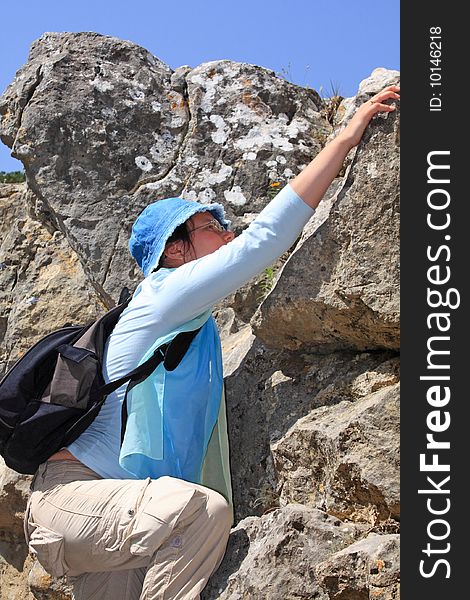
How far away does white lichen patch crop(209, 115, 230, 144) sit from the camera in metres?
6.70

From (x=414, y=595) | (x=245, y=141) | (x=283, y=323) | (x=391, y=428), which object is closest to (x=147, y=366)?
(x=283, y=323)

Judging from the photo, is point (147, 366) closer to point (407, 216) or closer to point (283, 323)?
point (283, 323)

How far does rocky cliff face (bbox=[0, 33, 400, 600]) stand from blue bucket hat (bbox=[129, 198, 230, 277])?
578 millimetres

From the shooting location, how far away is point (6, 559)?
6.80 m

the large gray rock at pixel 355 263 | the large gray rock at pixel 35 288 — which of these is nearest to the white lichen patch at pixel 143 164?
the large gray rock at pixel 35 288

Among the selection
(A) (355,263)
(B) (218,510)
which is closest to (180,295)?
(A) (355,263)

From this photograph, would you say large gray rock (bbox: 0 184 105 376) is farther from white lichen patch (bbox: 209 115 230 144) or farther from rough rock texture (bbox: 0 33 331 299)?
white lichen patch (bbox: 209 115 230 144)

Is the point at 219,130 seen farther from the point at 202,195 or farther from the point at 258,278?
the point at 258,278

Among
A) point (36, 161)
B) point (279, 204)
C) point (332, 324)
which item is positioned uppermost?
point (36, 161)

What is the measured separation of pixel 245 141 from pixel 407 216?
2324mm

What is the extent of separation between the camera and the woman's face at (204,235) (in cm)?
520

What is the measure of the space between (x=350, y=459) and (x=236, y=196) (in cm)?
234

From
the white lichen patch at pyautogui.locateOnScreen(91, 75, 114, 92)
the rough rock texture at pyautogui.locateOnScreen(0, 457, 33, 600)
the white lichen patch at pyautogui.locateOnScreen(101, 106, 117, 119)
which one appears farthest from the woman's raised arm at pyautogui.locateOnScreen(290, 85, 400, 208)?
the rough rock texture at pyautogui.locateOnScreen(0, 457, 33, 600)

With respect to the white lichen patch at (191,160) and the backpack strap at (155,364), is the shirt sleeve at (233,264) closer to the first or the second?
the backpack strap at (155,364)
